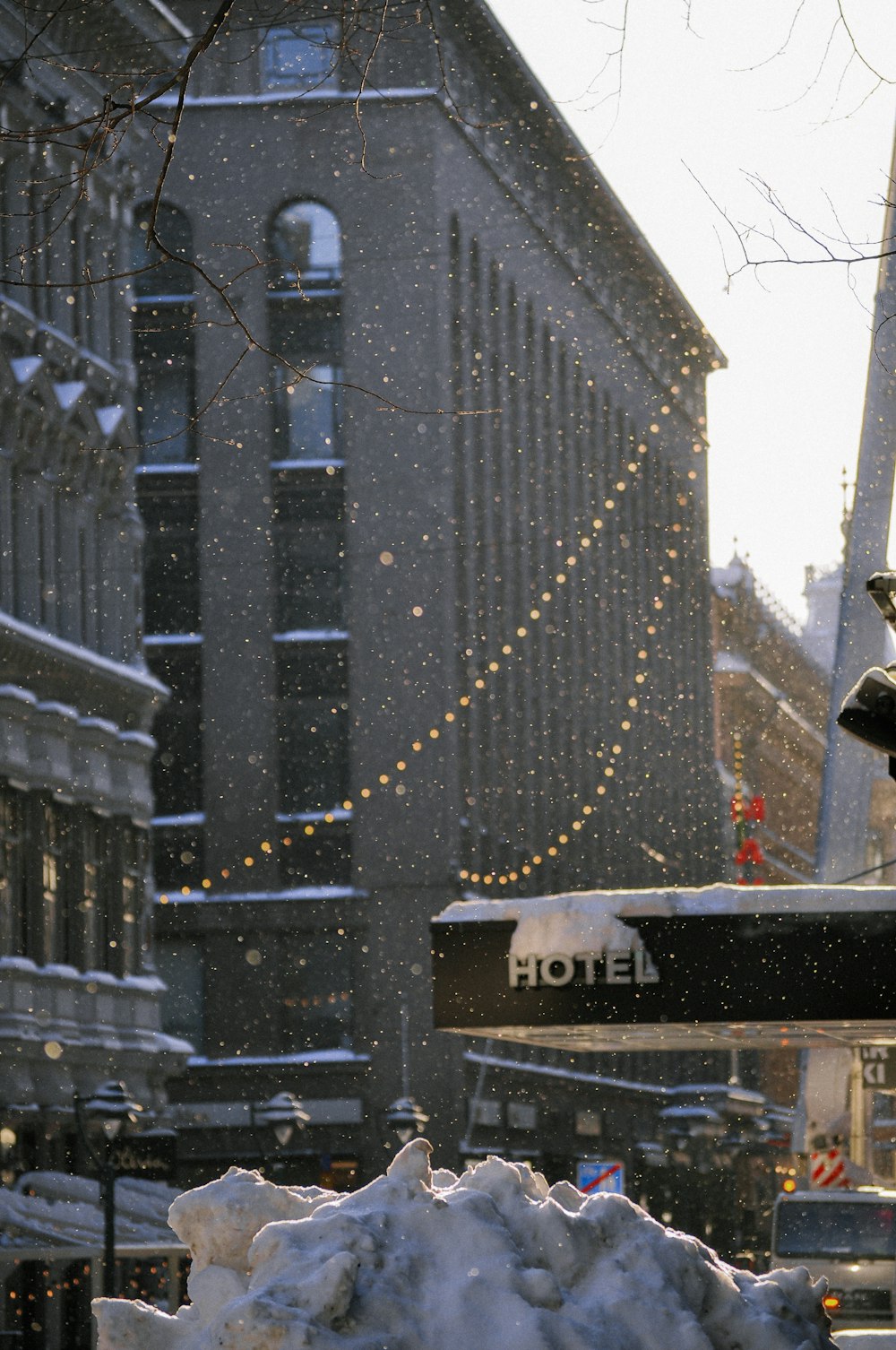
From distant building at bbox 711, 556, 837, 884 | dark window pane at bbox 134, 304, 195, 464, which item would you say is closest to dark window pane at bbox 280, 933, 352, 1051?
dark window pane at bbox 134, 304, 195, 464

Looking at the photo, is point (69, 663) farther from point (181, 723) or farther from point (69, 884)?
point (181, 723)

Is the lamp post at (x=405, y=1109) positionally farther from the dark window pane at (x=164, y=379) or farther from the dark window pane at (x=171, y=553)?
the dark window pane at (x=164, y=379)

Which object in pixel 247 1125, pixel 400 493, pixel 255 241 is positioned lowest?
pixel 247 1125

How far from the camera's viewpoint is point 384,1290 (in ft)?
12.1

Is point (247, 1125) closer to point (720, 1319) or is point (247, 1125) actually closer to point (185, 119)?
point (185, 119)

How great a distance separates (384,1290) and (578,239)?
224ft

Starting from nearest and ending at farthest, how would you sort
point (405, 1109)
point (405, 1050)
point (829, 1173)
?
point (829, 1173) < point (405, 1109) < point (405, 1050)

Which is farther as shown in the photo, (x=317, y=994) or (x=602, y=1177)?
(x=317, y=994)

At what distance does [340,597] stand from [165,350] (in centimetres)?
734

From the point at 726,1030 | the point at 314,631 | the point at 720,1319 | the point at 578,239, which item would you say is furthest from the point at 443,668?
the point at 720,1319

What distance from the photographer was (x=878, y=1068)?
25.7 meters

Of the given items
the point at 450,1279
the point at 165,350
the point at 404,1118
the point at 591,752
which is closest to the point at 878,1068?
the point at 404,1118

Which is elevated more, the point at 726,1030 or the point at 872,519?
the point at 872,519

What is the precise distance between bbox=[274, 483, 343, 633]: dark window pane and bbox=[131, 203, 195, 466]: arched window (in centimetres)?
304
